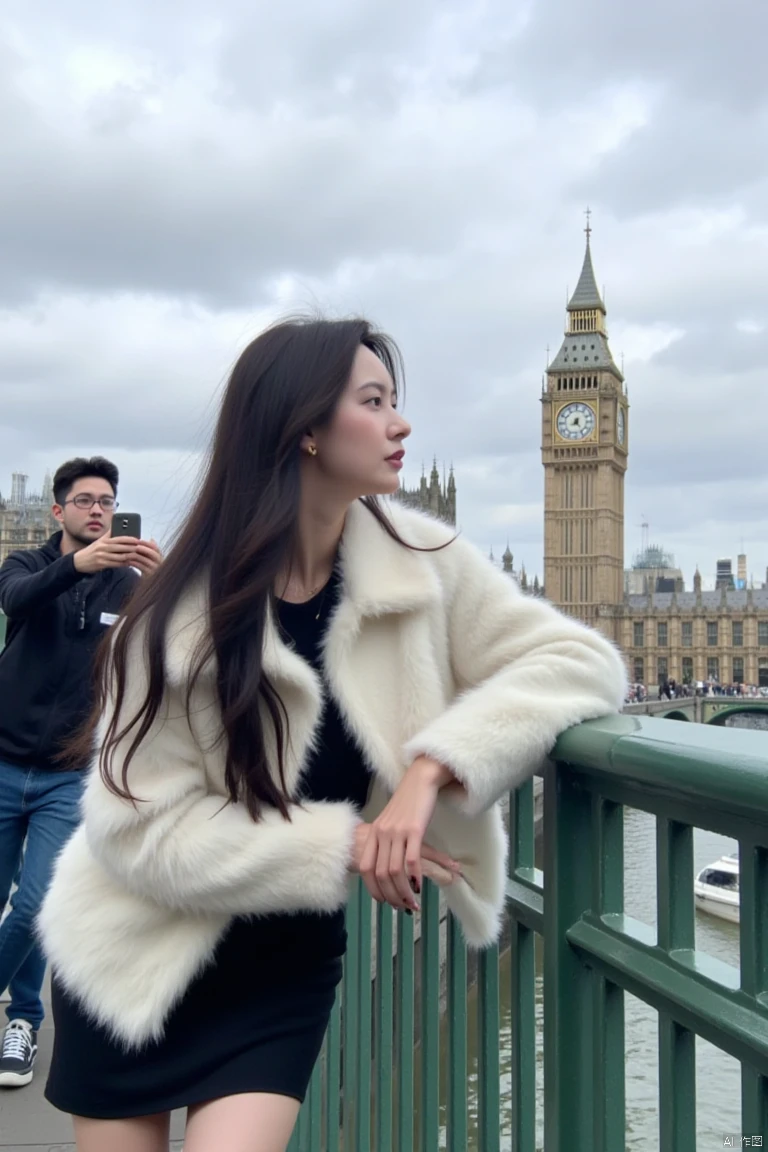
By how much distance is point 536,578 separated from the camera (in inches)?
2559

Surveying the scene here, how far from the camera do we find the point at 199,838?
1.32 metres

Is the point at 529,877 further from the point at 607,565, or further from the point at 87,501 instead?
the point at 607,565

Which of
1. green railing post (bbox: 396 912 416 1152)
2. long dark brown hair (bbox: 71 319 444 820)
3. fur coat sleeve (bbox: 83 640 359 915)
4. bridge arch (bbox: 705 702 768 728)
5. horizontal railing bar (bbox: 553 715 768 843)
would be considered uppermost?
long dark brown hair (bbox: 71 319 444 820)

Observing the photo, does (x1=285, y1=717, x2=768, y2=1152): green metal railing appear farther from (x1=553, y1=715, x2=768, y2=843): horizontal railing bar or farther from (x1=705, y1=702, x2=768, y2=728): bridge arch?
(x1=705, y1=702, x2=768, y2=728): bridge arch

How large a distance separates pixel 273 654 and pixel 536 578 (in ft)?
211

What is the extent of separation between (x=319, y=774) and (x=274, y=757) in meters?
0.07

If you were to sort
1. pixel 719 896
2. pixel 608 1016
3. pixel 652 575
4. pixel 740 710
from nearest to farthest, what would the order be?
pixel 608 1016 < pixel 719 896 < pixel 740 710 < pixel 652 575

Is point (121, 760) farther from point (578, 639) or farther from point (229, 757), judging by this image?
point (578, 639)

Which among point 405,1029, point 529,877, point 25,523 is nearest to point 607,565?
point 25,523

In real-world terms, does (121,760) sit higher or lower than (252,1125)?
higher

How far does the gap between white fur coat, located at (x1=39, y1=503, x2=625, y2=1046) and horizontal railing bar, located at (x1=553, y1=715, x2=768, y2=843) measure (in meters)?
0.06

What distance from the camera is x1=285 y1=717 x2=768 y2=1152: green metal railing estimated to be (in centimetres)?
96

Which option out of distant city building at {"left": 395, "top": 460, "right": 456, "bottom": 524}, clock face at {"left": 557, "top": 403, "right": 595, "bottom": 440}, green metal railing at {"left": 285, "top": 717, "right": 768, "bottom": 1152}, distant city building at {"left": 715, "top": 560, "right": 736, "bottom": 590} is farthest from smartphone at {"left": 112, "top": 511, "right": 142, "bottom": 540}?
distant city building at {"left": 715, "top": 560, "right": 736, "bottom": 590}

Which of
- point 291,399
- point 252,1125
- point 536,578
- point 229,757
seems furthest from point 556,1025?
point 536,578
